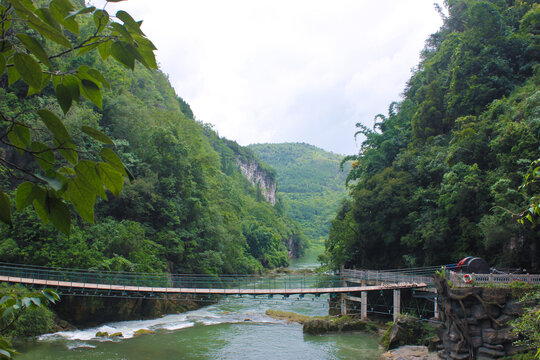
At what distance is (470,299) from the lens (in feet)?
39.5

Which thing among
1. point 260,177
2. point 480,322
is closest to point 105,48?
point 480,322

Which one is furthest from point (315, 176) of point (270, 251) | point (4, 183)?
point (4, 183)

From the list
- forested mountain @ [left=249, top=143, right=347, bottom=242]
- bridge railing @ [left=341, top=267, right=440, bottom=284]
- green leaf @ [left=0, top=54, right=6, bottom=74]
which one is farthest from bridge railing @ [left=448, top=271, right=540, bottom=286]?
forested mountain @ [left=249, top=143, right=347, bottom=242]

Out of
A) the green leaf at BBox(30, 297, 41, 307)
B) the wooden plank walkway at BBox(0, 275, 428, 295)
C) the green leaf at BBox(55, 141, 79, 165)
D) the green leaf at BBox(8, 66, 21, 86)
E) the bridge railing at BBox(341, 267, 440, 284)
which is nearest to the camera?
the green leaf at BBox(55, 141, 79, 165)

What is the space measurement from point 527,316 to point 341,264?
1585 centimetres

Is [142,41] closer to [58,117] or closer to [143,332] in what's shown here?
[58,117]

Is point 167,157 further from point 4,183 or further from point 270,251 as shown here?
point 270,251

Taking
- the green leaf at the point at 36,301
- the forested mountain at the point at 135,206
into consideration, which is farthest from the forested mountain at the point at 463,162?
the green leaf at the point at 36,301

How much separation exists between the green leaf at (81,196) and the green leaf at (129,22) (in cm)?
36

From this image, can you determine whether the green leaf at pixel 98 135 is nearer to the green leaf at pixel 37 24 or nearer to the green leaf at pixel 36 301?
the green leaf at pixel 37 24

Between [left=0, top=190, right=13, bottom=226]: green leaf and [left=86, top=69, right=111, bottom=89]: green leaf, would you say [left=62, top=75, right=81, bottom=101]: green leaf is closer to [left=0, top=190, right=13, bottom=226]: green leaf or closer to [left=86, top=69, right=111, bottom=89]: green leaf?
[left=86, top=69, right=111, bottom=89]: green leaf

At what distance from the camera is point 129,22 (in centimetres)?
92

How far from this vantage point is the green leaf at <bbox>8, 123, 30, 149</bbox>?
0.90 m

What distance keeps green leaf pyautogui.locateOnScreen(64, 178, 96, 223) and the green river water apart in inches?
564
